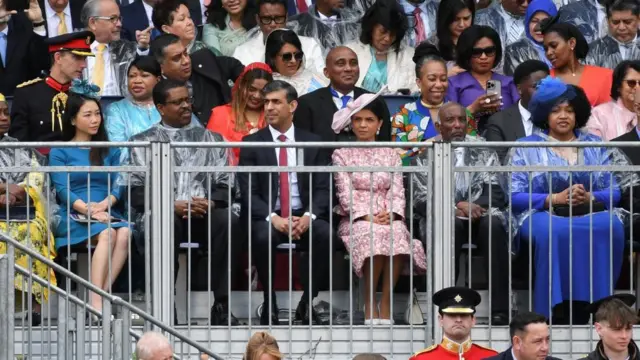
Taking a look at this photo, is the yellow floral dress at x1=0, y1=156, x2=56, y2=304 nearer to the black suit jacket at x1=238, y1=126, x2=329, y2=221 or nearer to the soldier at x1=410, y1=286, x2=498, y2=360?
the black suit jacket at x1=238, y1=126, x2=329, y2=221

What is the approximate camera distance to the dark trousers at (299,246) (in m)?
13.6

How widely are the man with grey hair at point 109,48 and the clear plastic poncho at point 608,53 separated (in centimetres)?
375

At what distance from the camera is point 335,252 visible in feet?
45.8

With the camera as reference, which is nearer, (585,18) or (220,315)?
(220,315)

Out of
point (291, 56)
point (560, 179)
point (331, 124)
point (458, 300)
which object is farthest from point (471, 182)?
point (291, 56)

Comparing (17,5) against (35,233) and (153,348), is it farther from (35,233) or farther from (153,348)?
(153,348)

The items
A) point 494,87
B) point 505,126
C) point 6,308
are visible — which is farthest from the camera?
point 494,87

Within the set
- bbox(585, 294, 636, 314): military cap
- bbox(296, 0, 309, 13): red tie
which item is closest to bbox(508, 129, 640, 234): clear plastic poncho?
bbox(585, 294, 636, 314): military cap

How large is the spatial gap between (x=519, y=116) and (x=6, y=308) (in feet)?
14.8

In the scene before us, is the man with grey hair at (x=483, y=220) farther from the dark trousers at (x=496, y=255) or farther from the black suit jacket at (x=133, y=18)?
the black suit jacket at (x=133, y=18)

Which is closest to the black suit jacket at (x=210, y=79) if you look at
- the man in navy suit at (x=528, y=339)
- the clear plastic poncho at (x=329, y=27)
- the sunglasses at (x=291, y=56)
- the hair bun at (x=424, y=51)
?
the sunglasses at (x=291, y=56)

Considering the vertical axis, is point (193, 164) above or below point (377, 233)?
above

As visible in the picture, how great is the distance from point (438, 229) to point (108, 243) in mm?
2229

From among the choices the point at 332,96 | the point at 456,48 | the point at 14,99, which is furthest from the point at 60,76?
the point at 456,48
